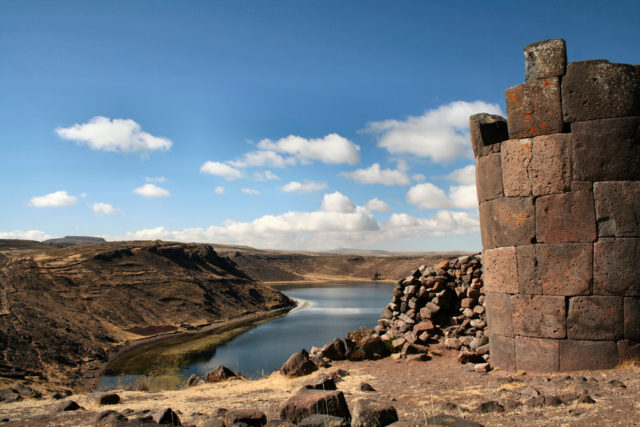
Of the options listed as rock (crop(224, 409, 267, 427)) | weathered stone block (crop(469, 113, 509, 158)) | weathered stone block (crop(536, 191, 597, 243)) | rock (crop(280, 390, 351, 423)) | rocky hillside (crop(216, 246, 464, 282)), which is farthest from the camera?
rocky hillside (crop(216, 246, 464, 282))

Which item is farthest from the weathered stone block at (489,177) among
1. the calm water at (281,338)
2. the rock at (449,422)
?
the calm water at (281,338)

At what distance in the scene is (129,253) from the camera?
39.0 meters

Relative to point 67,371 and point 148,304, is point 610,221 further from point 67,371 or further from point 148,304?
point 148,304

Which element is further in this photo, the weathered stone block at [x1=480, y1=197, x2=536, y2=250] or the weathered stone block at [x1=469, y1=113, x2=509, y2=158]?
the weathered stone block at [x1=469, y1=113, x2=509, y2=158]

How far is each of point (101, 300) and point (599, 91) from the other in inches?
1188

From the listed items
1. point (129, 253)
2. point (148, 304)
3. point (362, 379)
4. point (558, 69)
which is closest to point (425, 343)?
point (362, 379)

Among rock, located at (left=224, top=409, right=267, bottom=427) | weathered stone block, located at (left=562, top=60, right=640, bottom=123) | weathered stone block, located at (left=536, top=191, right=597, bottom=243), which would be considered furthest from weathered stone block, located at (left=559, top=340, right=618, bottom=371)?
rock, located at (left=224, top=409, right=267, bottom=427)

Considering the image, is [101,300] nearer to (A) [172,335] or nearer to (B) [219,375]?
(A) [172,335]

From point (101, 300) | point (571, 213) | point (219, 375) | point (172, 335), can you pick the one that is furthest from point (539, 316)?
point (101, 300)

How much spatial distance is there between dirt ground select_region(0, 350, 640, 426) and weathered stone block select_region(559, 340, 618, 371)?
132mm

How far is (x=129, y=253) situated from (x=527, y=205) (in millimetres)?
37885

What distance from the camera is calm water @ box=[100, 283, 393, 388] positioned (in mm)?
18297

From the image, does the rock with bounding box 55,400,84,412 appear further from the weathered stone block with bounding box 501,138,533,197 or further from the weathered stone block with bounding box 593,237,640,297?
the weathered stone block with bounding box 593,237,640,297

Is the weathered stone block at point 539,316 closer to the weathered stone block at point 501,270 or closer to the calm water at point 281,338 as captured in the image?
the weathered stone block at point 501,270
